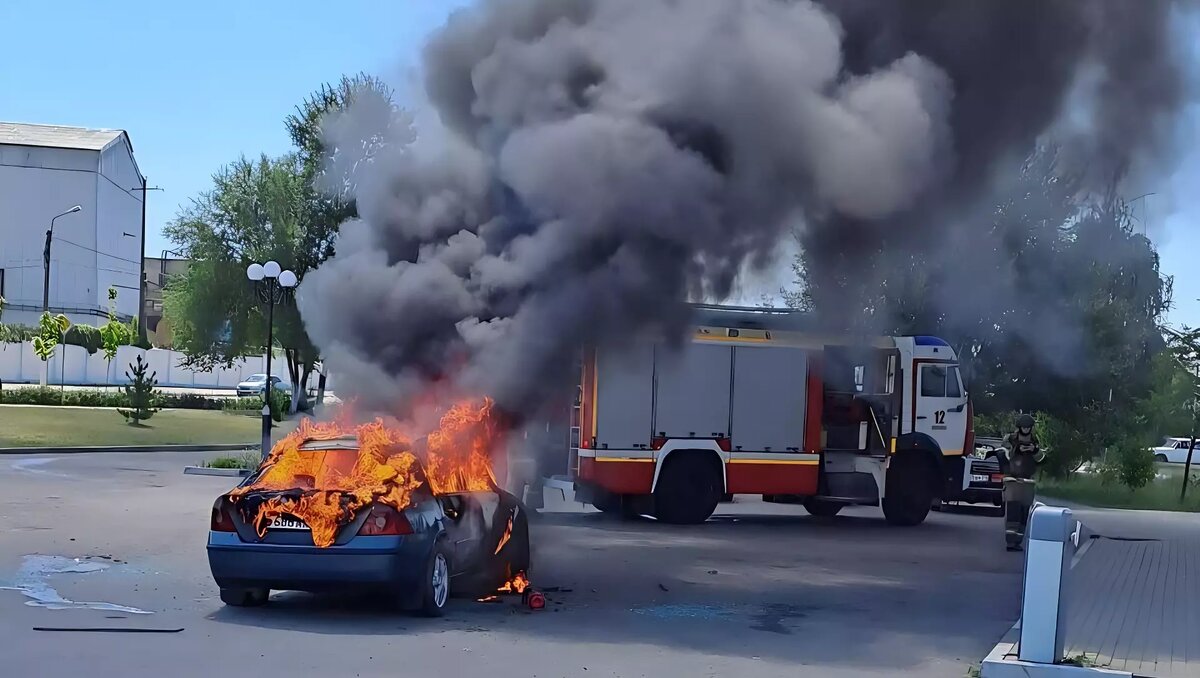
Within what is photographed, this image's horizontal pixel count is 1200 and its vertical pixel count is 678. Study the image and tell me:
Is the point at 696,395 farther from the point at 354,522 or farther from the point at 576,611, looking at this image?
the point at 354,522

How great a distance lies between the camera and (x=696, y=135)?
11.2 m

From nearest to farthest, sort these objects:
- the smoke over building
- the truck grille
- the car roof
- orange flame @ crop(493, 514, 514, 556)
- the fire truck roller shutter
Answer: the car roof, orange flame @ crop(493, 514, 514, 556), the smoke over building, the fire truck roller shutter, the truck grille

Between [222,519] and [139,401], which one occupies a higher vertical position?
[222,519]

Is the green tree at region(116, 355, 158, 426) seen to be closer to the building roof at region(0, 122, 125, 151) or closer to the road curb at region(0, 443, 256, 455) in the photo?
the road curb at region(0, 443, 256, 455)

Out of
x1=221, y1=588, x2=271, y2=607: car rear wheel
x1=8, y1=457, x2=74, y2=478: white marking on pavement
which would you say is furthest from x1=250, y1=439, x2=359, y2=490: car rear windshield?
x1=8, y1=457, x2=74, y2=478: white marking on pavement

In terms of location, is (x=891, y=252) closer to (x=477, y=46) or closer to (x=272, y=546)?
(x=477, y=46)


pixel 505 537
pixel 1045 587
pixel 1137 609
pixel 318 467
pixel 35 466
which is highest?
pixel 318 467

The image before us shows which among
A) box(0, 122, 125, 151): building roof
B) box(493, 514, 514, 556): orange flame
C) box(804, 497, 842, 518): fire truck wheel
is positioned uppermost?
box(0, 122, 125, 151): building roof

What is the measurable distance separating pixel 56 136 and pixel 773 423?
204 ft

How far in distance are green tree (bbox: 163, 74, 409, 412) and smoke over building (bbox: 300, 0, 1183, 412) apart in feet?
86.8

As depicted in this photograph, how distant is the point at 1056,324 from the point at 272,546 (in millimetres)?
21113

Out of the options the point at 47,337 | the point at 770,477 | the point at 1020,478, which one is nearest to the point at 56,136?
the point at 47,337

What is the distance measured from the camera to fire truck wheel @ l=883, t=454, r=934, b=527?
61.3 ft

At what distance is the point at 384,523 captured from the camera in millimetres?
8867
